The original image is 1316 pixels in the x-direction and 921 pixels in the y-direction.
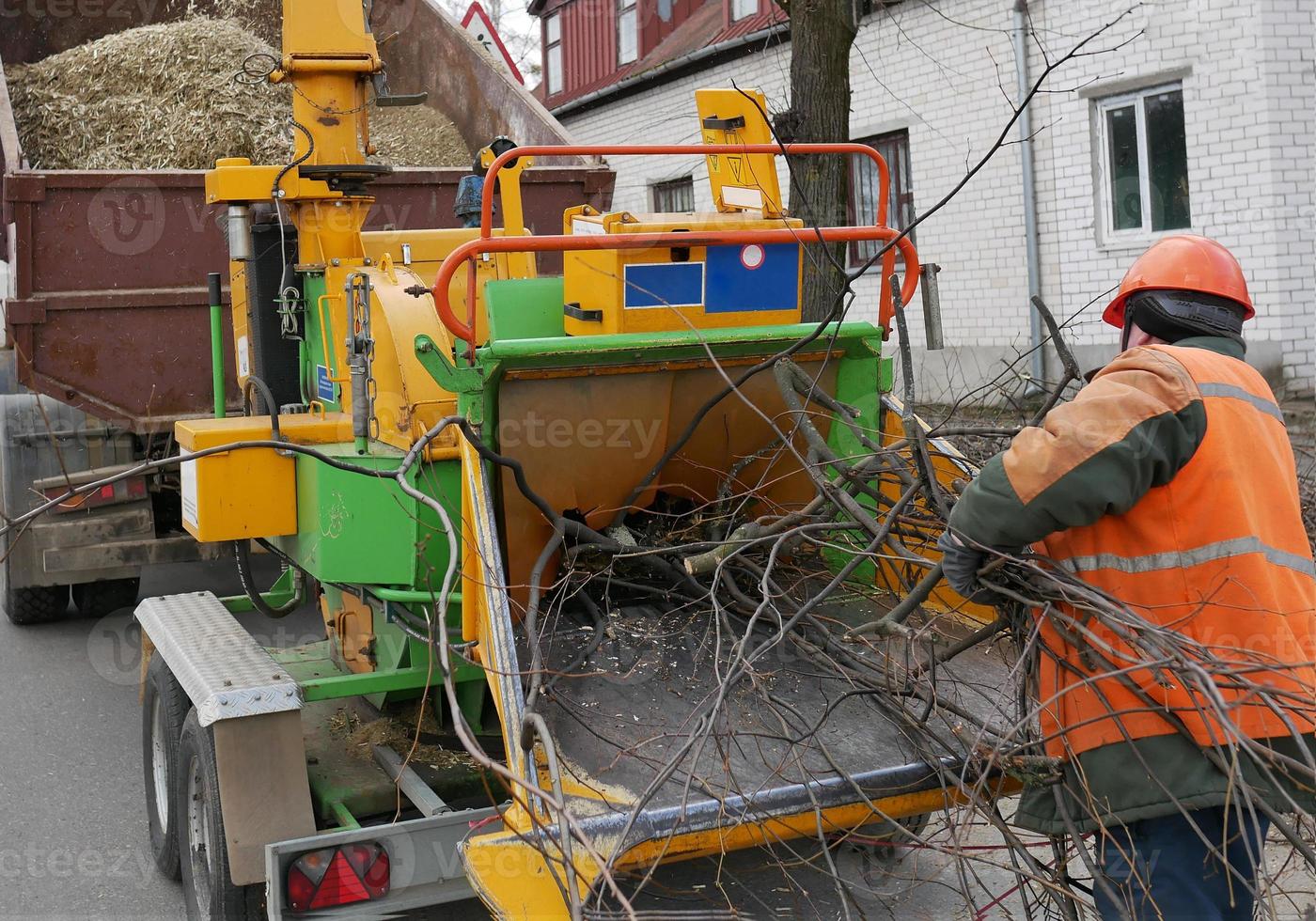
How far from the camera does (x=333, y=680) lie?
362cm

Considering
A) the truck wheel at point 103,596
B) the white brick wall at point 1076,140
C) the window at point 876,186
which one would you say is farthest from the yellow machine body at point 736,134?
the window at point 876,186

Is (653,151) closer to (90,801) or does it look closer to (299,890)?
(299,890)

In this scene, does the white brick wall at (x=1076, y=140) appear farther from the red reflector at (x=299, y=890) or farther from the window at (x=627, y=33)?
the red reflector at (x=299, y=890)

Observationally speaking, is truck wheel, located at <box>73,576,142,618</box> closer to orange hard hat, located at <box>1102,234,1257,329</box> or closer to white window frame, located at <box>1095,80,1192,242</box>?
orange hard hat, located at <box>1102,234,1257,329</box>

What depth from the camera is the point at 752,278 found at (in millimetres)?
3613

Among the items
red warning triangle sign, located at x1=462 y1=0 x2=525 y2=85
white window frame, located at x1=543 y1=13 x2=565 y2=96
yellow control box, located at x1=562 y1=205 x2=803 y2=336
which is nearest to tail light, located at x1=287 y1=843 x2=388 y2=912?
yellow control box, located at x1=562 y1=205 x2=803 y2=336

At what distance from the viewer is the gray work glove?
2.54 m

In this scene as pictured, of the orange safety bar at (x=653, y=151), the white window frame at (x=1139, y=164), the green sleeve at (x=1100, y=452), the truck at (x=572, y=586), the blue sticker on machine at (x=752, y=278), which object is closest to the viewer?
the green sleeve at (x=1100, y=452)

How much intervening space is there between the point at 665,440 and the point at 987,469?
1360mm

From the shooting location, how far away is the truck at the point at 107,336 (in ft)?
20.1

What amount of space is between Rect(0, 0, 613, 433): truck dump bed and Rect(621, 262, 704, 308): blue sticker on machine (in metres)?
2.88

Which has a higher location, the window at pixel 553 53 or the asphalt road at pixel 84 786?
the window at pixel 553 53

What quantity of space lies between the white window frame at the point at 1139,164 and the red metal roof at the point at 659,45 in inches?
162

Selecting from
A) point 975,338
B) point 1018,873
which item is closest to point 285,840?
point 1018,873
